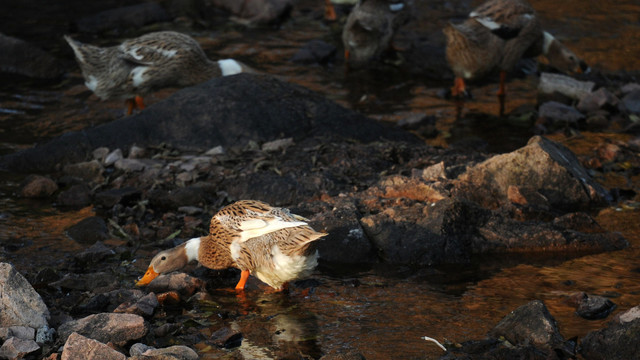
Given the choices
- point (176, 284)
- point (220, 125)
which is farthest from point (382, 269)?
point (220, 125)

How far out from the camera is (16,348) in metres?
4.55

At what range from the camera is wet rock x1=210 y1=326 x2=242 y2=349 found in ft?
15.7

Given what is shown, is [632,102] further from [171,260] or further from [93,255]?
[93,255]

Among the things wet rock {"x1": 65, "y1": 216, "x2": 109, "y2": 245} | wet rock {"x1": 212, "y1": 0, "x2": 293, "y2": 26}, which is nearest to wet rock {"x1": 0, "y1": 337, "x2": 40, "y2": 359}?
wet rock {"x1": 65, "y1": 216, "x2": 109, "y2": 245}

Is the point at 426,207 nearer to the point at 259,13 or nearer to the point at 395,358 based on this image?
the point at 395,358

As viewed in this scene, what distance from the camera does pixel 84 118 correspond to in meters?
10.3

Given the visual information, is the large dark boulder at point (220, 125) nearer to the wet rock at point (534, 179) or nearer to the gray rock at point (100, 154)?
the gray rock at point (100, 154)

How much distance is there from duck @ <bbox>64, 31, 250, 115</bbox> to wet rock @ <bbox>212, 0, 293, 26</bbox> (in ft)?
15.7

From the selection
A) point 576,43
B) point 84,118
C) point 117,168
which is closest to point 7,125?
point 84,118

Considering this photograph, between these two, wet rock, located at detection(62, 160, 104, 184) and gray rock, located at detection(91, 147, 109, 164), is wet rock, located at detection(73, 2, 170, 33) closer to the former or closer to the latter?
gray rock, located at detection(91, 147, 109, 164)

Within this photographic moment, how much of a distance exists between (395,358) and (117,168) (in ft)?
14.3

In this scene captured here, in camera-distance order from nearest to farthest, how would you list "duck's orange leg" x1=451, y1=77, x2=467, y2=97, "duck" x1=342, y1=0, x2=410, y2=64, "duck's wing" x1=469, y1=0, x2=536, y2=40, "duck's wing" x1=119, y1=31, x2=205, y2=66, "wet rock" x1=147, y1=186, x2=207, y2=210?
"wet rock" x1=147, y1=186, x2=207, y2=210, "duck's wing" x1=119, y1=31, x2=205, y2=66, "duck's wing" x1=469, y1=0, x2=536, y2=40, "duck's orange leg" x1=451, y1=77, x2=467, y2=97, "duck" x1=342, y1=0, x2=410, y2=64

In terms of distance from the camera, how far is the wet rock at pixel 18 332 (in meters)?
4.65

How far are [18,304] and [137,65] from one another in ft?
18.2
